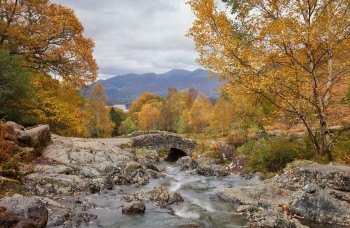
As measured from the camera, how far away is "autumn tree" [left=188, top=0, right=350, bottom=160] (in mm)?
15062

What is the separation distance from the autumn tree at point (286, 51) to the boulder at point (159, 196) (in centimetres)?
640

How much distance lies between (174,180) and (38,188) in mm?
10626

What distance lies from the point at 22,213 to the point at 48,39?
72.9ft

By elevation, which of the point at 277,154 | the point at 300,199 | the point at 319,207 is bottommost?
the point at 319,207

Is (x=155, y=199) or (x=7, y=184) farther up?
(x=7, y=184)

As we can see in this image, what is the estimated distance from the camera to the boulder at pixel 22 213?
27.9 feet

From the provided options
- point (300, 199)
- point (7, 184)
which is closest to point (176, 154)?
point (7, 184)

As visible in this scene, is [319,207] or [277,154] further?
[277,154]

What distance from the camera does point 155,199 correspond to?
14484 mm

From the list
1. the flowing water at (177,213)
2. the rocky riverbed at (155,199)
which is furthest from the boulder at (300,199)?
the flowing water at (177,213)

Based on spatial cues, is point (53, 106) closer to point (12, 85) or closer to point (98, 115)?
point (12, 85)

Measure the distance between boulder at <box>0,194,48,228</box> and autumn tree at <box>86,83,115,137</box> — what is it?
64448 millimetres

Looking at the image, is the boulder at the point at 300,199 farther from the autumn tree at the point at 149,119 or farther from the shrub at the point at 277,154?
the autumn tree at the point at 149,119

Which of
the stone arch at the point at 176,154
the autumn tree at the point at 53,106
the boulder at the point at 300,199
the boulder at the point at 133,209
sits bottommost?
the stone arch at the point at 176,154
